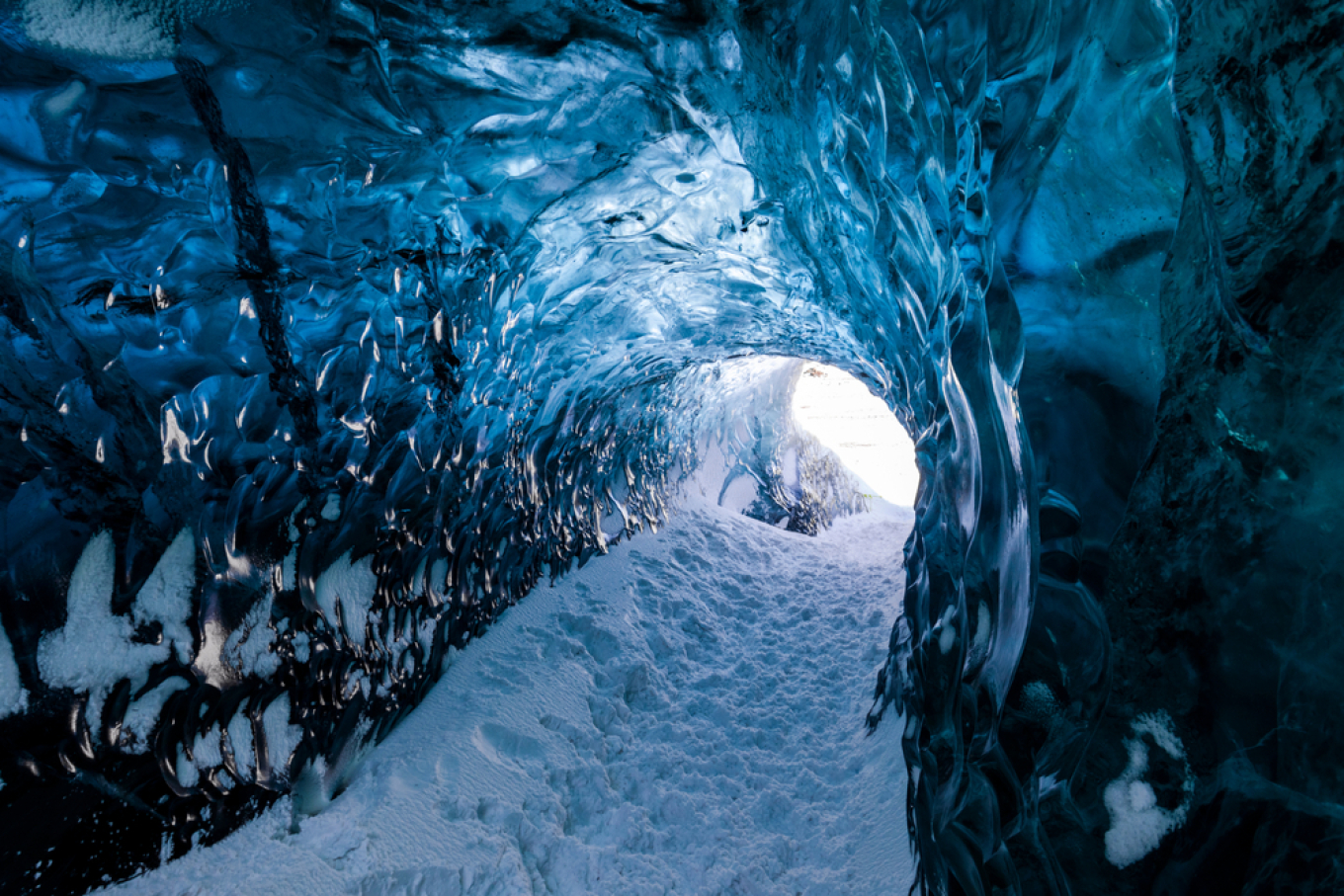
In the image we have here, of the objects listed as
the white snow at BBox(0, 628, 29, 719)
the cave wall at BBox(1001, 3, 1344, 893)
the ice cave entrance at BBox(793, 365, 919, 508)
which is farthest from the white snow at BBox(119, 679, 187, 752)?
the ice cave entrance at BBox(793, 365, 919, 508)

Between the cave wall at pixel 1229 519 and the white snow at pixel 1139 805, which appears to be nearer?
the cave wall at pixel 1229 519

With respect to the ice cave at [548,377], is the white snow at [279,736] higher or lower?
lower

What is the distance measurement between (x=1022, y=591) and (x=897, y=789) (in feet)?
5.73

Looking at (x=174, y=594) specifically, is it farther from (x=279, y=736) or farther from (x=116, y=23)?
(x=116, y=23)

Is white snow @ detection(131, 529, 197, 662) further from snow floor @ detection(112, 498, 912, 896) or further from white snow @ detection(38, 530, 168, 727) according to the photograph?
snow floor @ detection(112, 498, 912, 896)

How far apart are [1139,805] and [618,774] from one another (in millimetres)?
2402

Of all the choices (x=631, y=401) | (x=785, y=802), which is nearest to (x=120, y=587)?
(x=785, y=802)

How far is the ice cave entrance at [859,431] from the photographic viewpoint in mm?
10875

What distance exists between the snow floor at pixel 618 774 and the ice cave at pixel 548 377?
0.08 ft

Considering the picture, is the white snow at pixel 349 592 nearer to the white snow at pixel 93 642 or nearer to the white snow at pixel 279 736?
the white snow at pixel 279 736

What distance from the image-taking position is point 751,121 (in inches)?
90.1

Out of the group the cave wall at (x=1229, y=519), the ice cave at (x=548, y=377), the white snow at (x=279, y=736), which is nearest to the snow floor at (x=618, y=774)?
the ice cave at (x=548, y=377)

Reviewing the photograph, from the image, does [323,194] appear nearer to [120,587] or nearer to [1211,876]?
[120,587]

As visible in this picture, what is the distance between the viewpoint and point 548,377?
4.05 meters
